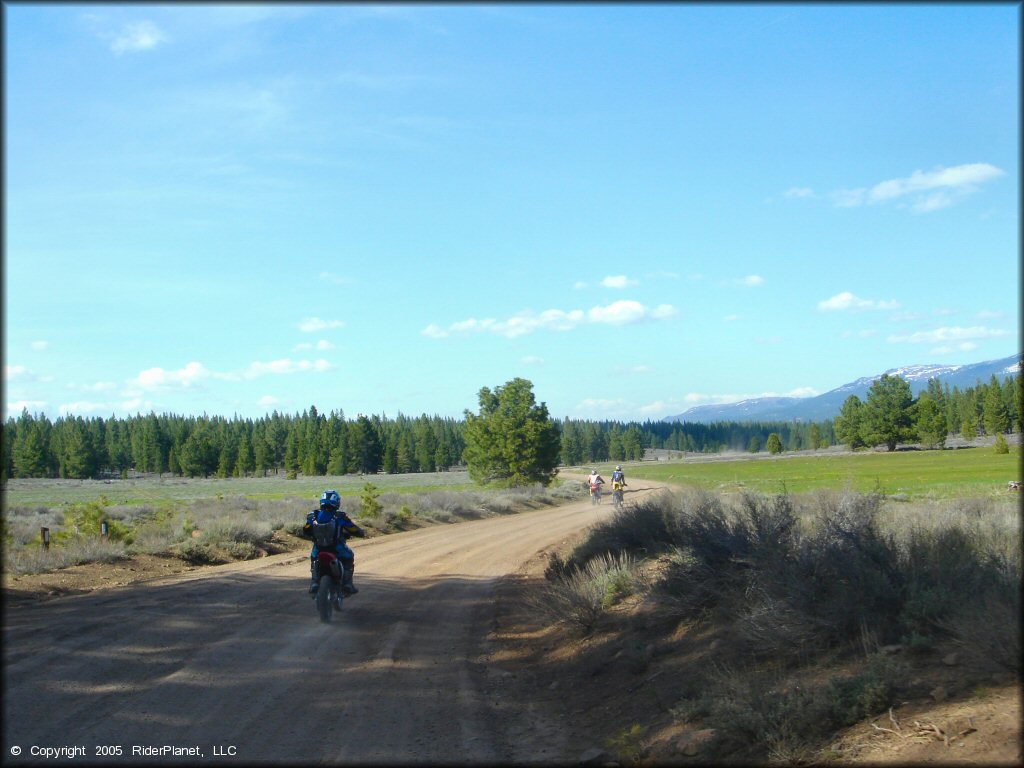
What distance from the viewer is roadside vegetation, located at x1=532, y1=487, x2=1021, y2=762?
5695 millimetres

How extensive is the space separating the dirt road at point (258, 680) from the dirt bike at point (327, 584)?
253 mm

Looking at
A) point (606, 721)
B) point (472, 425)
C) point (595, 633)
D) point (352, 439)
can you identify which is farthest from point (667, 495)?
point (352, 439)

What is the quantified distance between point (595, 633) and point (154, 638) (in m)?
5.71

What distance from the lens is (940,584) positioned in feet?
22.5

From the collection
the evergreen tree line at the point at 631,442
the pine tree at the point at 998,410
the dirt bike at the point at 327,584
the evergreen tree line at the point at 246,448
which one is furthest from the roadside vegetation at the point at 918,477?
the evergreen tree line at the point at 246,448

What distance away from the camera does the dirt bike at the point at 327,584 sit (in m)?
11.6

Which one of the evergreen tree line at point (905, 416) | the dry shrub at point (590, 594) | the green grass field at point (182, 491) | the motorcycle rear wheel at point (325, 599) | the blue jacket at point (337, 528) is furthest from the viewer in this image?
the green grass field at point (182, 491)

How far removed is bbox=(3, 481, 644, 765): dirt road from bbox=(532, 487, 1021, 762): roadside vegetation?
4.95ft

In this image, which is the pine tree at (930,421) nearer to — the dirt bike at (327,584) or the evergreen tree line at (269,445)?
the dirt bike at (327,584)

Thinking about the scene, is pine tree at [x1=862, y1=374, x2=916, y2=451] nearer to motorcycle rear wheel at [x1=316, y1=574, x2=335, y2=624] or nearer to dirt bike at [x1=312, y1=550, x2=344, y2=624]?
dirt bike at [x1=312, y1=550, x2=344, y2=624]

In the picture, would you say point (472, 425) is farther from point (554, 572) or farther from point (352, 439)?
point (352, 439)

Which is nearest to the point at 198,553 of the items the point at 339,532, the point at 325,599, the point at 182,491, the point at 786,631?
the point at 339,532

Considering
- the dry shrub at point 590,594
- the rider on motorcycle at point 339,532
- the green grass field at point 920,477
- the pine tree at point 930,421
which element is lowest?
the dry shrub at point 590,594

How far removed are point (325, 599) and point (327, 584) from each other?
0.24 meters
